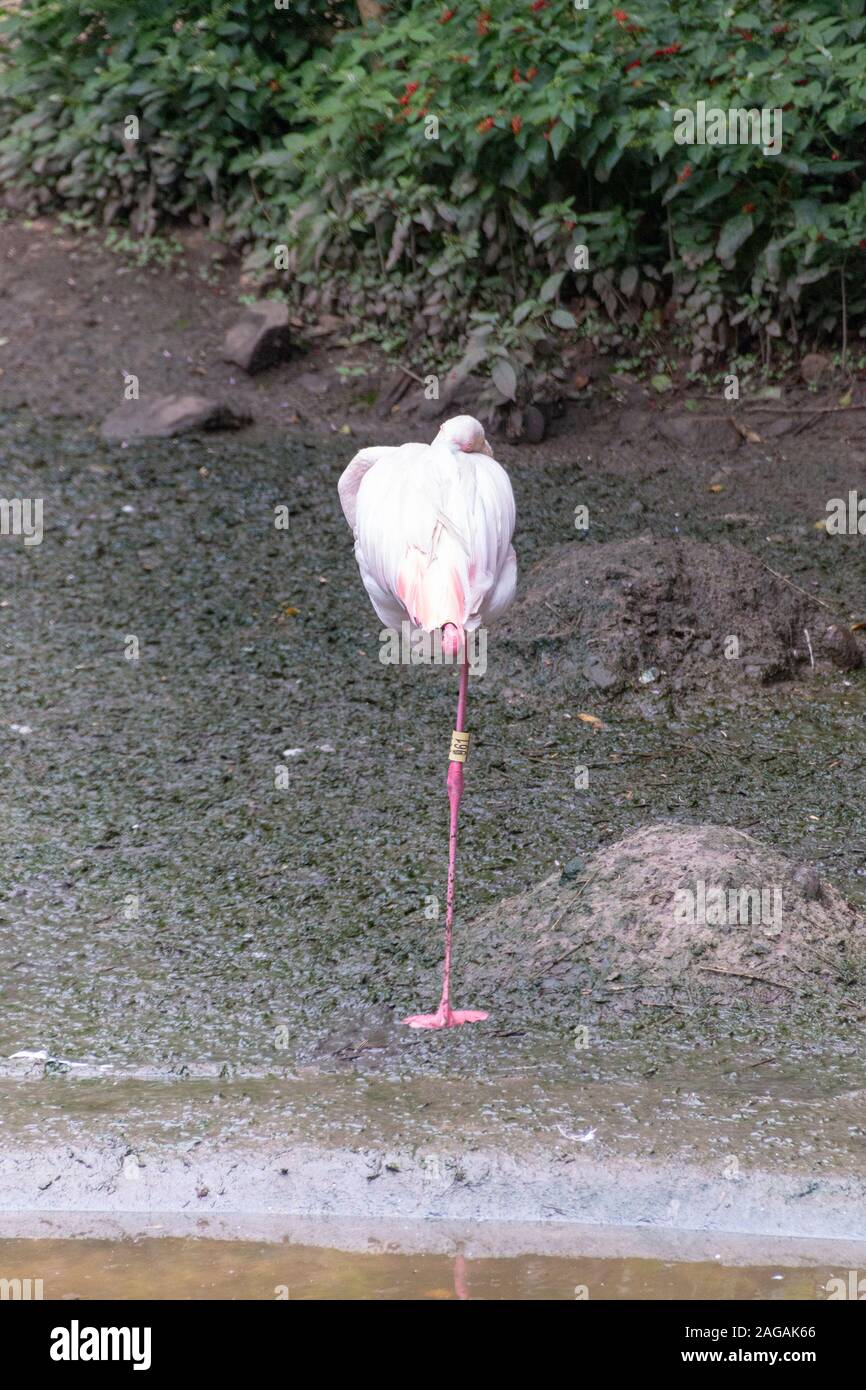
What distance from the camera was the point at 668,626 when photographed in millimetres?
5652

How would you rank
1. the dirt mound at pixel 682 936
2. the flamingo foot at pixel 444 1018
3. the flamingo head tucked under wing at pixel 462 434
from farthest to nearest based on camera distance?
1. the flamingo head tucked under wing at pixel 462 434
2. the dirt mound at pixel 682 936
3. the flamingo foot at pixel 444 1018

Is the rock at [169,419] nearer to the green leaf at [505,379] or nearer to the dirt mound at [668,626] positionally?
the green leaf at [505,379]

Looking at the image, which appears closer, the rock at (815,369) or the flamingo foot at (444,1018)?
the flamingo foot at (444,1018)

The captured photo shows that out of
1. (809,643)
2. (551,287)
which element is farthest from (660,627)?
(551,287)

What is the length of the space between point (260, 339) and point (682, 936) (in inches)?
215

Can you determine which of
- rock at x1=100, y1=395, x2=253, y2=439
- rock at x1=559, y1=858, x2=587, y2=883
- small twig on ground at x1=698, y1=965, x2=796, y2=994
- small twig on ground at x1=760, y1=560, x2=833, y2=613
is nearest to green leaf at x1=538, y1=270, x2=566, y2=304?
rock at x1=100, y1=395, x2=253, y2=439

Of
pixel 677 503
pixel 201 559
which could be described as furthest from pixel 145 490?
pixel 677 503

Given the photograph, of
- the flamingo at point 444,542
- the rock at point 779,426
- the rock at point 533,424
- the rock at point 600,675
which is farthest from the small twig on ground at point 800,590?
the flamingo at point 444,542

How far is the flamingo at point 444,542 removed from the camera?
12.3 feet

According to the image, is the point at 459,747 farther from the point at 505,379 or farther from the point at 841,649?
the point at 505,379

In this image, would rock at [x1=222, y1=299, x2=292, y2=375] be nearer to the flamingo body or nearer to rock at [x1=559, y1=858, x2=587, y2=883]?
the flamingo body

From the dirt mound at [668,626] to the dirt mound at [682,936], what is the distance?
1.69 metres

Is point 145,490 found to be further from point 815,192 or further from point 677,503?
point 815,192

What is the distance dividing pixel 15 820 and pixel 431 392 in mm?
3908
